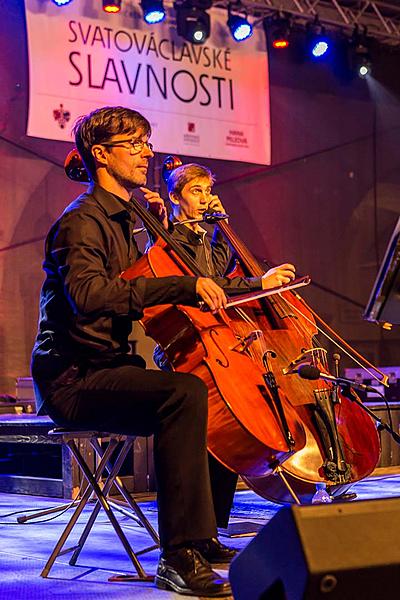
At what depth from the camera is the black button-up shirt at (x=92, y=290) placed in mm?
2668

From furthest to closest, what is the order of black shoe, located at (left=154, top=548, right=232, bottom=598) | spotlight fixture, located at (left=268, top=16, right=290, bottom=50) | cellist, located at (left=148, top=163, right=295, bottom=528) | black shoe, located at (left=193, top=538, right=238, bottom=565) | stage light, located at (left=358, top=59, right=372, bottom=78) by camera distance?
1. stage light, located at (left=358, top=59, right=372, bottom=78)
2. spotlight fixture, located at (left=268, top=16, right=290, bottom=50)
3. cellist, located at (left=148, top=163, right=295, bottom=528)
4. black shoe, located at (left=193, top=538, right=238, bottom=565)
5. black shoe, located at (left=154, top=548, right=232, bottom=598)

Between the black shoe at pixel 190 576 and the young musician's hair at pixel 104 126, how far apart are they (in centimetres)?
131

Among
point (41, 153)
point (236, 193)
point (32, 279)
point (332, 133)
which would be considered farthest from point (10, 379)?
point (332, 133)

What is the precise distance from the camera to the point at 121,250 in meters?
2.96

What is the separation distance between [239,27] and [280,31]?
461 millimetres

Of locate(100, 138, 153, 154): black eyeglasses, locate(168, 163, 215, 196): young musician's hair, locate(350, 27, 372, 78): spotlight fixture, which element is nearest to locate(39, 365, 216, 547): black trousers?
locate(100, 138, 153, 154): black eyeglasses

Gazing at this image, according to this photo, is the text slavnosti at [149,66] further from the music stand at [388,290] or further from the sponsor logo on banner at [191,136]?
the music stand at [388,290]

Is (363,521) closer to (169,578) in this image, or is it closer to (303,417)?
(169,578)

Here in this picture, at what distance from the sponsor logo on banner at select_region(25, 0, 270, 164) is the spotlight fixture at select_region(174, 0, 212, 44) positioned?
95 millimetres

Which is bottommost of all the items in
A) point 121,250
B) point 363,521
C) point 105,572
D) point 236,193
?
point 105,572

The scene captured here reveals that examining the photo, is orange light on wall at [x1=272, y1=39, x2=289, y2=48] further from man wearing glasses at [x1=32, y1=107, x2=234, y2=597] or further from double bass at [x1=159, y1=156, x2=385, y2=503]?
man wearing glasses at [x1=32, y1=107, x2=234, y2=597]

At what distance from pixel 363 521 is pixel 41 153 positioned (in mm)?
6019

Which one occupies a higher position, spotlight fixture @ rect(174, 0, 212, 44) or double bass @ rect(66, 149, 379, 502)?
spotlight fixture @ rect(174, 0, 212, 44)

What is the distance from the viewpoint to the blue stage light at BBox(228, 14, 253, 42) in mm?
7996
